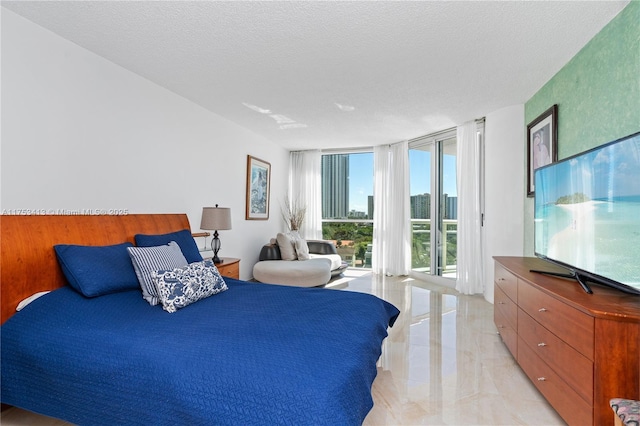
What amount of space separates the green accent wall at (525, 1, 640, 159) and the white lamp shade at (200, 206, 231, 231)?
3.39 meters

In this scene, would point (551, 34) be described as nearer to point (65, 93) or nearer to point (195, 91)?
point (195, 91)

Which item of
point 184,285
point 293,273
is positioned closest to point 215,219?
point 293,273

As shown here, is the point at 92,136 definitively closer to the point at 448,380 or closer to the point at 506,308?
the point at 448,380

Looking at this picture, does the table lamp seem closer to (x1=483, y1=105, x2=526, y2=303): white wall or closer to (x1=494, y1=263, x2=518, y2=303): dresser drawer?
(x1=494, y1=263, x2=518, y2=303): dresser drawer

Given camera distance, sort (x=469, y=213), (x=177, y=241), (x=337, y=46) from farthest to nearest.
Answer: (x=469, y=213), (x=177, y=241), (x=337, y=46)

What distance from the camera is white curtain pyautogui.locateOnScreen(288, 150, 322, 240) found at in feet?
21.1

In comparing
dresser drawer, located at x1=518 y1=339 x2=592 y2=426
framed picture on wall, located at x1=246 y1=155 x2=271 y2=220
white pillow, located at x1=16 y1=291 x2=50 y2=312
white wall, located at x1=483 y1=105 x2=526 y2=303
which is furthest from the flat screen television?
framed picture on wall, located at x1=246 y1=155 x2=271 y2=220

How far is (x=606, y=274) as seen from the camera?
1714 mm

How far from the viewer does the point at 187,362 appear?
4.43ft

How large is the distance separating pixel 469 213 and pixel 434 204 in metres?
0.79

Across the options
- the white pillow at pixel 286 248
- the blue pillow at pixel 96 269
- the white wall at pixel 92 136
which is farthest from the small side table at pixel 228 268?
the white pillow at pixel 286 248

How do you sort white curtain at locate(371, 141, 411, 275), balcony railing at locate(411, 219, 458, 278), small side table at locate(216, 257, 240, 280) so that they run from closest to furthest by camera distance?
small side table at locate(216, 257, 240, 280)
balcony railing at locate(411, 219, 458, 278)
white curtain at locate(371, 141, 411, 275)

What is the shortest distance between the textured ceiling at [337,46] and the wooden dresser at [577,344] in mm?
1789

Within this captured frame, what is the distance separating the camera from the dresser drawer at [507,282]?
246cm
